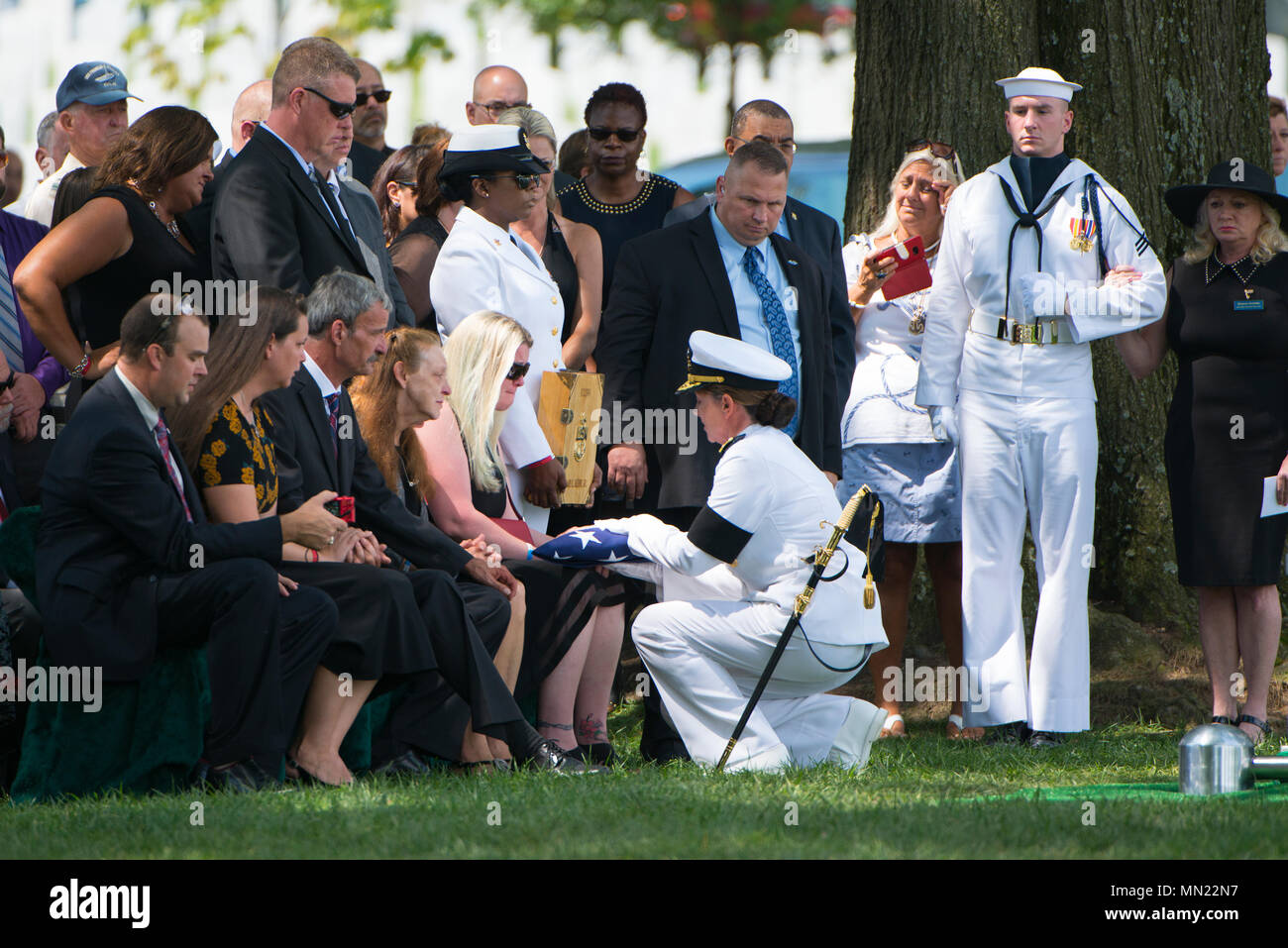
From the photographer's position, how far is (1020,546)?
24.3 ft

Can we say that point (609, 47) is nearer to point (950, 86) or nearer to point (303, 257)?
point (950, 86)

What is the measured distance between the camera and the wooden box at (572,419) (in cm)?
714

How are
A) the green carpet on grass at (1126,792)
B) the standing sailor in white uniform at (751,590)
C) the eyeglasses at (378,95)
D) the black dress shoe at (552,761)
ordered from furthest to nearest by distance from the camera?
1. the eyeglasses at (378,95)
2. the standing sailor in white uniform at (751,590)
3. the black dress shoe at (552,761)
4. the green carpet on grass at (1126,792)

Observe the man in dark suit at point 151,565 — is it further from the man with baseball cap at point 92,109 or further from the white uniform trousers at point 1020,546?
the white uniform trousers at point 1020,546

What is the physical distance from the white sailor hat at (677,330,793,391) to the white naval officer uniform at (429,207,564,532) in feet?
2.76

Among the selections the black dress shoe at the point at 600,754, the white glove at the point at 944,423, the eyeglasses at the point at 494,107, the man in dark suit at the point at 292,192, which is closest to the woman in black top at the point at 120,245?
the man in dark suit at the point at 292,192

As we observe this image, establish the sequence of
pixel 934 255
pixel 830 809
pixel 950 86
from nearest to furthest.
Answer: pixel 830 809 → pixel 934 255 → pixel 950 86

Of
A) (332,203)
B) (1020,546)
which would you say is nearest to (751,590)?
(1020,546)

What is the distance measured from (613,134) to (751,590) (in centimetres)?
259

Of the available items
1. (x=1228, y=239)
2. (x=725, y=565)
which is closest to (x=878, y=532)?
(x=725, y=565)

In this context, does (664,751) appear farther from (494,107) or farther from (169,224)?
(494,107)

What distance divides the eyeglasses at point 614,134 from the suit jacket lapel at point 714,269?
1.01m

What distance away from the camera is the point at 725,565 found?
6797 millimetres

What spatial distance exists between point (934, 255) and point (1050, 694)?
2.05 metres
